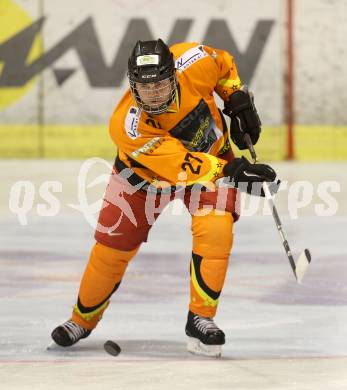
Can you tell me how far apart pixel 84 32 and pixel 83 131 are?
0.86 m

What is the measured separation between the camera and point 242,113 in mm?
5238

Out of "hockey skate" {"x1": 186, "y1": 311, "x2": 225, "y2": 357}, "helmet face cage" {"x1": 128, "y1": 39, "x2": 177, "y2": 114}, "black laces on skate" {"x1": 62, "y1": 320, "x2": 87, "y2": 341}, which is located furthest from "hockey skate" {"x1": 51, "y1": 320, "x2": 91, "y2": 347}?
"helmet face cage" {"x1": 128, "y1": 39, "x2": 177, "y2": 114}

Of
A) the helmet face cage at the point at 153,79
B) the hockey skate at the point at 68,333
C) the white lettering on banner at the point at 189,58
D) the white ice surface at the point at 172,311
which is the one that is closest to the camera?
the white ice surface at the point at 172,311

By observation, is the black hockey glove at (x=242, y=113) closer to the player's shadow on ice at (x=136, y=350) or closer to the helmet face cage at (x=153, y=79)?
the helmet face cage at (x=153, y=79)

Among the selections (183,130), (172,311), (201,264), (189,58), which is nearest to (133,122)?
(183,130)

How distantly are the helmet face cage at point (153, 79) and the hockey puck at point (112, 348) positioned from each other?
82 centimetres

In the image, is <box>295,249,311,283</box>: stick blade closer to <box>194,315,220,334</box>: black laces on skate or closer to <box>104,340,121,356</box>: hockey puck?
<box>194,315,220,334</box>: black laces on skate

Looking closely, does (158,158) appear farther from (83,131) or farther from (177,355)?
(83,131)

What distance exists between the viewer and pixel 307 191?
9.48 metres

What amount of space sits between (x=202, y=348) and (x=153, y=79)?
3.10ft

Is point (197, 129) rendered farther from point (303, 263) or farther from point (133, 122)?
point (303, 263)

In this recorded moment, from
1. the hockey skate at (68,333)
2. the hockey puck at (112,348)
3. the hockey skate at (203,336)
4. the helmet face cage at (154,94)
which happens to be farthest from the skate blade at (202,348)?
the helmet face cage at (154,94)

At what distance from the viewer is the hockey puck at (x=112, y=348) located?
4.71 metres

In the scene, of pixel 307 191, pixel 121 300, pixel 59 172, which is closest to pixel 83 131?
pixel 59 172
